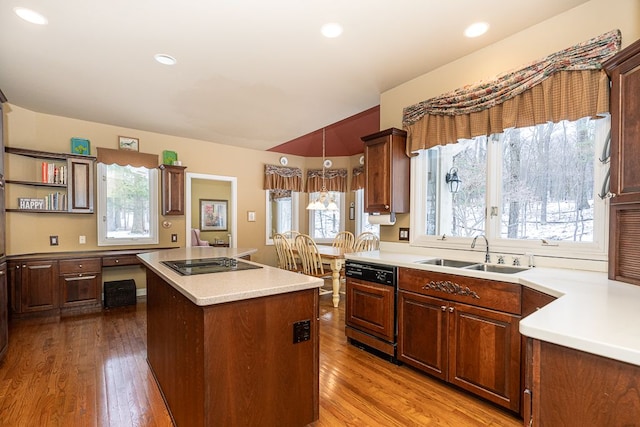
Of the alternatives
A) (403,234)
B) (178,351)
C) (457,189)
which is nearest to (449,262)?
(403,234)

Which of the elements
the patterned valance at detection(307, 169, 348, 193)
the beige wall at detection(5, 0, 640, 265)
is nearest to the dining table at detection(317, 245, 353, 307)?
the beige wall at detection(5, 0, 640, 265)

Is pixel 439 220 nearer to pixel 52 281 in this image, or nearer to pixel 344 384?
pixel 344 384

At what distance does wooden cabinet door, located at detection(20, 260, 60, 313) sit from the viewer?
3602 mm

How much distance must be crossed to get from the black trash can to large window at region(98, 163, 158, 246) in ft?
1.98

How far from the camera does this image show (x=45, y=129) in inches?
159

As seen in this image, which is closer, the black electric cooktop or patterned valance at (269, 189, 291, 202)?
the black electric cooktop

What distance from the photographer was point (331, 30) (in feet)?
7.40

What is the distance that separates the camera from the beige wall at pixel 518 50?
1.86 meters

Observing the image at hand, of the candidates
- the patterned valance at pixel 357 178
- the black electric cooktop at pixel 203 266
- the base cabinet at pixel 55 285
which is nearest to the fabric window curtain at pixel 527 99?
the black electric cooktop at pixel 203 266

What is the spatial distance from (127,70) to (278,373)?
295 cm

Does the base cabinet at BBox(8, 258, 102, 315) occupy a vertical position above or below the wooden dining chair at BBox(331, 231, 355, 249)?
below

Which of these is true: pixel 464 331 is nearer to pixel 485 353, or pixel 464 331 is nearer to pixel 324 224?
pixel 485 353

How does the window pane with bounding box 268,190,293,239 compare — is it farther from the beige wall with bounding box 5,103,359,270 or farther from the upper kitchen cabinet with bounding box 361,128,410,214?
the upper kitchen cabinet with bounding box 361,128,410,214

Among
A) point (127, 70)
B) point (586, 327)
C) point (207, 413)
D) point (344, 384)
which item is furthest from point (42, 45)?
point (586, 327)
